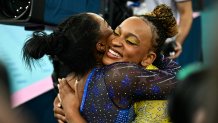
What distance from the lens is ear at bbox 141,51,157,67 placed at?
1.33m

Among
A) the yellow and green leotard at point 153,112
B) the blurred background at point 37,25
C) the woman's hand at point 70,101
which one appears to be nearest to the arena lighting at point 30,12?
the blurred background at point 37,25

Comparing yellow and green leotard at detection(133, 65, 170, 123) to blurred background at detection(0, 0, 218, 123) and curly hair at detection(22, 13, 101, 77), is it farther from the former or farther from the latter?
blurred background at detection(0, 0, 218, 123)

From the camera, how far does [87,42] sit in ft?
4.11

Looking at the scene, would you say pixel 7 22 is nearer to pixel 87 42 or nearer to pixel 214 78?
pixel 87 42

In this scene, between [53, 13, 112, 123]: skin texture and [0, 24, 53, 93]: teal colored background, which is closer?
[53, 13, 112, 123]: skin texture

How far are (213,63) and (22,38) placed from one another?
82.4 inches

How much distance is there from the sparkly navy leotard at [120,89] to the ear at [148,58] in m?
0.12

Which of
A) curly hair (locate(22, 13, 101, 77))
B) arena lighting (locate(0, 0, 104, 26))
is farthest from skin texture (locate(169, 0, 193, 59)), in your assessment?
curly hair (locate(22, 13, 101, 77))

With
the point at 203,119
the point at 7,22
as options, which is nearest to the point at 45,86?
the point at 7,22

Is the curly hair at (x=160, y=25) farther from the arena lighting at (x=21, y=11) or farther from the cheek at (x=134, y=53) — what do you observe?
the arena lighting at (x=21, y=11)

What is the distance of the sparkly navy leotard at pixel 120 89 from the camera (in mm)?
1165

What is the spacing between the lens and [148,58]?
1.33 m

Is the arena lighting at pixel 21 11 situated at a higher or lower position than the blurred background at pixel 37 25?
higher

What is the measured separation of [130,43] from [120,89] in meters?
0.18
